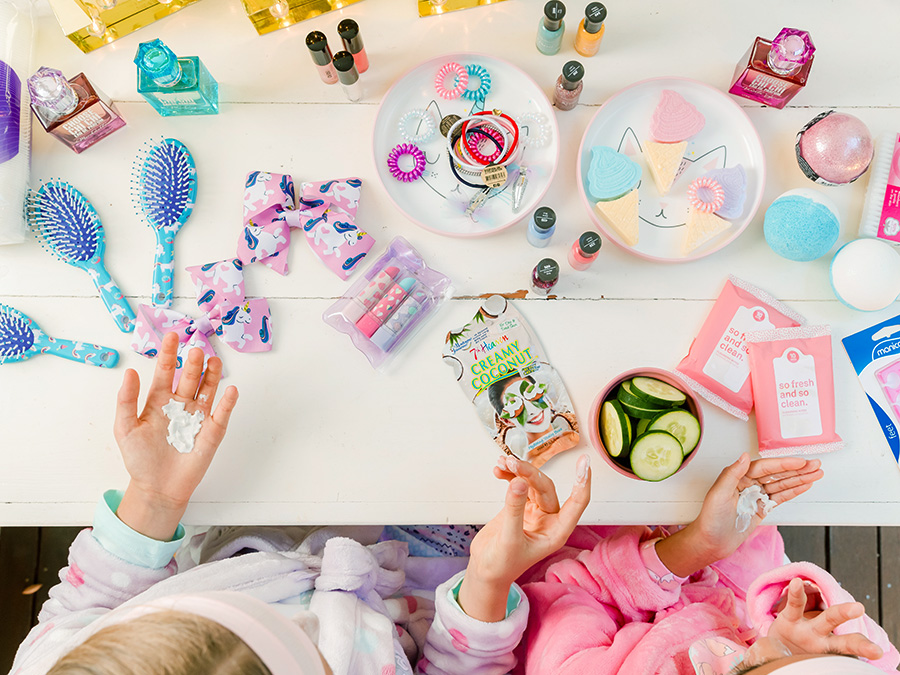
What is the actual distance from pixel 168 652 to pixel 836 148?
3.19 ft

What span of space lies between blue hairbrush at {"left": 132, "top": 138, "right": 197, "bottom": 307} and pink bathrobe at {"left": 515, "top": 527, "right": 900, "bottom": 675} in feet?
2.32

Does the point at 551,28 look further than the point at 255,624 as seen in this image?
Yes

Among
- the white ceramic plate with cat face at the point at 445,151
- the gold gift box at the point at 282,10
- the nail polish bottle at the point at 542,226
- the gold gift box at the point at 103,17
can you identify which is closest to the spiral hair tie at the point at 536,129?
the white ceramic plate with cat face at the point at 445,151

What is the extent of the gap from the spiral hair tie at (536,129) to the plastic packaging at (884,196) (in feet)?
1.53

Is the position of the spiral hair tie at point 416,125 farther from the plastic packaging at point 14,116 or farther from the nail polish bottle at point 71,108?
the plastic packaging at point 14,116

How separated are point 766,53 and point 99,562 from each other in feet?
3.73

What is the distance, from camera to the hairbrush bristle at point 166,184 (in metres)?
0.85

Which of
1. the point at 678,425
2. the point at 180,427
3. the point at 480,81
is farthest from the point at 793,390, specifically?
the point at 180,427

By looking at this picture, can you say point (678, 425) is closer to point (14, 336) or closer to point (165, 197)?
point (165, 197)

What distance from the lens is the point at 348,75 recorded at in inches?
31.9

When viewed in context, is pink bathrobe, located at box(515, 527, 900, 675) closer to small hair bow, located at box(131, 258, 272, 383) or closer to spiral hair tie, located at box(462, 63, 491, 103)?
small hair bow, located at box(131, 258, 272, 383)

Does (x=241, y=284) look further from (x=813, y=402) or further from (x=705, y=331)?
(x=813, y=402)

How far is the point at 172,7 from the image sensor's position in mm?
891

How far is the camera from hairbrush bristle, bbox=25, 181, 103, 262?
0.84m
